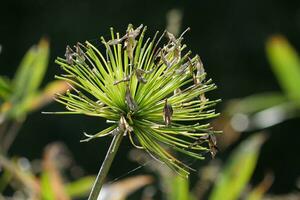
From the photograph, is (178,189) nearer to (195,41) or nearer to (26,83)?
(26,83)

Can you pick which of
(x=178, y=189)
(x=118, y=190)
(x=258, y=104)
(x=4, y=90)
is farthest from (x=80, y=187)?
(x=258, y=104)

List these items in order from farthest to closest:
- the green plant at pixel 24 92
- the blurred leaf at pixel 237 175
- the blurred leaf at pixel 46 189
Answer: the blurred leaf at pixel 237 175
the green plant at pixel 24 92
the blurred leaf at pixel 46 189

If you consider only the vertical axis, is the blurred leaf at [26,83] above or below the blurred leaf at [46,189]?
above

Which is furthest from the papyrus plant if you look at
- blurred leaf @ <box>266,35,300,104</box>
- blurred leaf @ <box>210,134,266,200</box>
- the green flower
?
blurred leaf @ <box>266,35,300,104</box>

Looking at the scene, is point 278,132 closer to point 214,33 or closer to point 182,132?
point 214,33

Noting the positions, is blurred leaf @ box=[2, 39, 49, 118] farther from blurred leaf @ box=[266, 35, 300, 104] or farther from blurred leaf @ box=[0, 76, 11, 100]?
blurred leaf @ box=[266, 35, 300, 104]

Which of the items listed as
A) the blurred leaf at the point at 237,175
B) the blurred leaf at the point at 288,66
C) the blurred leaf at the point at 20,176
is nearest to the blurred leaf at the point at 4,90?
the blurred leaf at the point at 20,176

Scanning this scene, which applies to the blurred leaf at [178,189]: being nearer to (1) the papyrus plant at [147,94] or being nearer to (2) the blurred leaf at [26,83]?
(2) the blurred leaf at [26,83]

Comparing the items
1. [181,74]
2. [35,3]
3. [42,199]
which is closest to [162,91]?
[181,74]
